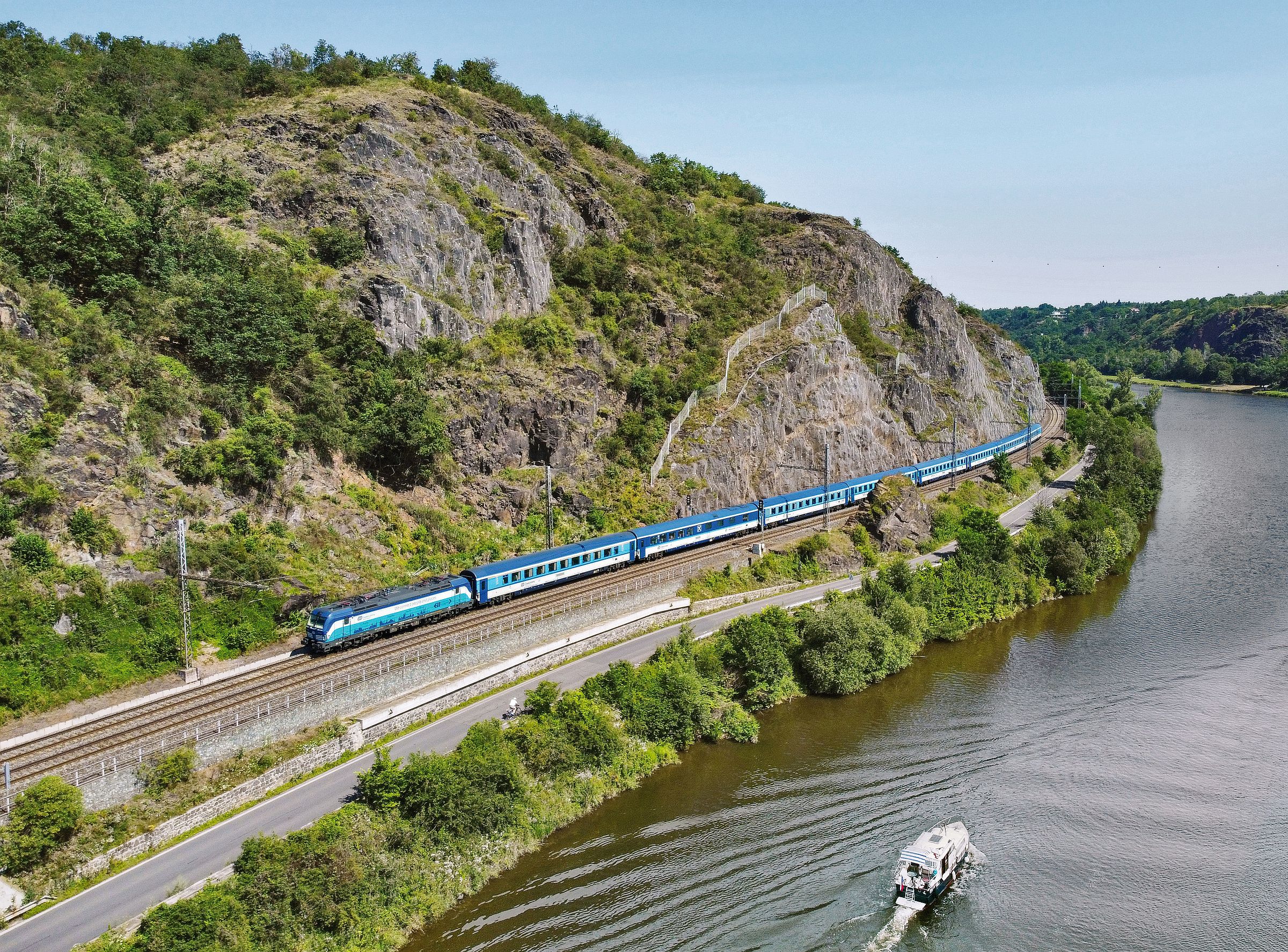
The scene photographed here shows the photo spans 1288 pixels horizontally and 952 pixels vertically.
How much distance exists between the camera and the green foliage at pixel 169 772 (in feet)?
90.8

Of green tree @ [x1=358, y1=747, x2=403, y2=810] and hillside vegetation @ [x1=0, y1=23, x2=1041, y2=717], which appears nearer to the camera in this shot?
green tree @ [x1=358, y1=747, x2=403, y2=810]

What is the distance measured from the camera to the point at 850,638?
44.3 meters

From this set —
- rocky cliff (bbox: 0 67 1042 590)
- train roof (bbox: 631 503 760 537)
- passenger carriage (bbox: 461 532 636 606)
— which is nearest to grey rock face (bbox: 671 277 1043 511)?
rocky cliff (bbox: 0 67 1042 590)

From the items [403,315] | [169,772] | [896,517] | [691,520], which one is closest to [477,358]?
[403,315]

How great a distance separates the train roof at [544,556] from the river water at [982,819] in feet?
50.7

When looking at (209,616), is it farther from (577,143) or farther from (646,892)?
(577,143)

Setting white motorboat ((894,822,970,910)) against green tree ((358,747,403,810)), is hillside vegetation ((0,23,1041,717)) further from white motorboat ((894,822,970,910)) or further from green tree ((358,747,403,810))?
white motorboat ((894,822,970,910))

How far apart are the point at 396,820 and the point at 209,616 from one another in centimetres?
1762

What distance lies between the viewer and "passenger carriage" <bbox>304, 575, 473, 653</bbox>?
38.4 m

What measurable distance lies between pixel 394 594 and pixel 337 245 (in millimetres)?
30957

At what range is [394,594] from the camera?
4147cm

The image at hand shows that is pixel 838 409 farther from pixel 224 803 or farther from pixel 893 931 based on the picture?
pixel 224 803

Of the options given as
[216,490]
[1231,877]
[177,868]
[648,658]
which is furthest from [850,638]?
[216,490]

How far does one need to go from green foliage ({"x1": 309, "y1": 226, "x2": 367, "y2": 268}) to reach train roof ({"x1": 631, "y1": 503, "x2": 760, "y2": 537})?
2918cm
